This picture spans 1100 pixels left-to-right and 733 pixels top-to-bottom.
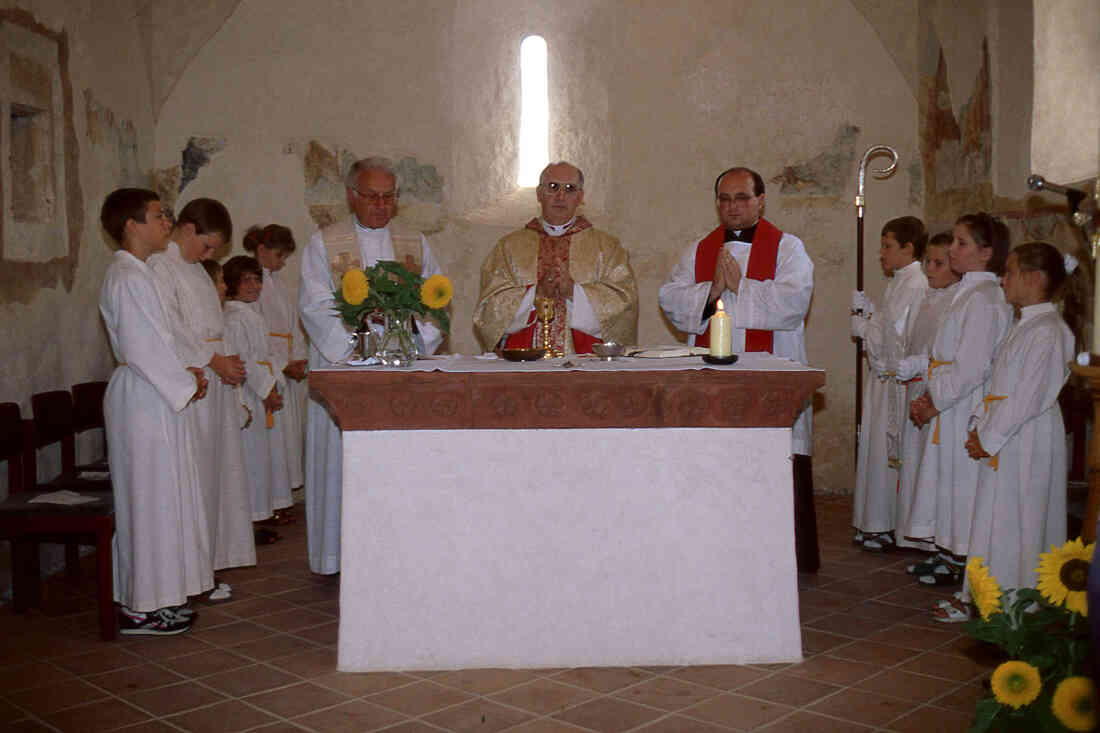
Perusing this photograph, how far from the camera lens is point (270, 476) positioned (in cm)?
A: 785

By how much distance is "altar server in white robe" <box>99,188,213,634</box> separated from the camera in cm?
525

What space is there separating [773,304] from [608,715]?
280cm

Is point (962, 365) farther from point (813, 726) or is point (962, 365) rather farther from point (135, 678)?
point (135, 678)

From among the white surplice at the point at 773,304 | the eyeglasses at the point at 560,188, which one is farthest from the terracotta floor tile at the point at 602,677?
the eyeglasses at the point at 560,188

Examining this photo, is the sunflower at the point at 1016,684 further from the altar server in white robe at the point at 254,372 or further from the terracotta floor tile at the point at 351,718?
the altar server in white robe at the point at 254,372

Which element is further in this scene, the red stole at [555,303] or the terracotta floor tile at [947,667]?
the red stole at [555,303]

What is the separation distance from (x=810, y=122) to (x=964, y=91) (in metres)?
1.38

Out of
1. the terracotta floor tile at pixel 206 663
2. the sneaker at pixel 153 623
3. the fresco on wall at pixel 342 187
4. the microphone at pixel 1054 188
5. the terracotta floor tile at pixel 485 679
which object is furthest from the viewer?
the fresco on wall at pixel 342 187

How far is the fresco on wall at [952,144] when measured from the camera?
793cm

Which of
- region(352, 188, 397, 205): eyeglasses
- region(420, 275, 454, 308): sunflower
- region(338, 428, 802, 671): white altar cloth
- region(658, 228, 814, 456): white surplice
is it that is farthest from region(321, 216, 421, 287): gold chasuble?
region(338, 428, 802, 671): white altar cloth

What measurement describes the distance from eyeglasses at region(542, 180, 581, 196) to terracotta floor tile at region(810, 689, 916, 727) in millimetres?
3012

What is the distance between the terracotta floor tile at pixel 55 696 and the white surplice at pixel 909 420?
13.8 ft

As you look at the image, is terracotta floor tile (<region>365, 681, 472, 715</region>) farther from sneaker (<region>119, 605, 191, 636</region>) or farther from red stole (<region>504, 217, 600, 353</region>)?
red stole (<region>504, 217, 600, 353</region>)

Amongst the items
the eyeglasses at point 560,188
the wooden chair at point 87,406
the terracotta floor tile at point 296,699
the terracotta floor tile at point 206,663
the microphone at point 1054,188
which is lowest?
the terracotta floor tile at point 206,663
